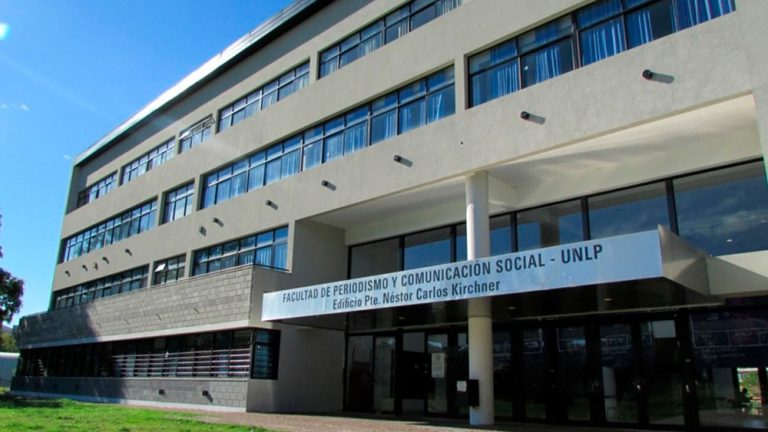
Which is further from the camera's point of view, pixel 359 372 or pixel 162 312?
pixel 162 312

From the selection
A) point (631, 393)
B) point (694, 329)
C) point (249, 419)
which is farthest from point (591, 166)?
point (249, 419)

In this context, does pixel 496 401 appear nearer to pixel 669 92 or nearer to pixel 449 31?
Answer: pixel 669 92

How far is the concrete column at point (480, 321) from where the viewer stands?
13898mm

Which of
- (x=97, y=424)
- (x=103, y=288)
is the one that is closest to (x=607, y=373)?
(x=97, y=424)

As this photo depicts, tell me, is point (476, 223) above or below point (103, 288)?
below

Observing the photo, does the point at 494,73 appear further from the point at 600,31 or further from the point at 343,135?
the point at 343,135

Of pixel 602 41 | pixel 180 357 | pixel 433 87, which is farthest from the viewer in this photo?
pixel 180 357

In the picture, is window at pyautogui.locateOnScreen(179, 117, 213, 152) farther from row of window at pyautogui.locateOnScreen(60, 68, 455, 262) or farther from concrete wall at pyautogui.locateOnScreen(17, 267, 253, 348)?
concrete wall at pyautogui.locateOnScreen(17, 267, 253, 348)

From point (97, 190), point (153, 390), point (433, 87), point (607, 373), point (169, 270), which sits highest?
point (97, 190)

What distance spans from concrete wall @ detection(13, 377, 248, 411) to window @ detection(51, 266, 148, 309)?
164 inches

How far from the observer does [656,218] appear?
13.8 m

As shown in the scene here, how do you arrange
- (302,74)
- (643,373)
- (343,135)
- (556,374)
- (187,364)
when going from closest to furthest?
1. (643,373)
2. (556,374)
3. (343,135)
4. (187,364)
5. (302,74)

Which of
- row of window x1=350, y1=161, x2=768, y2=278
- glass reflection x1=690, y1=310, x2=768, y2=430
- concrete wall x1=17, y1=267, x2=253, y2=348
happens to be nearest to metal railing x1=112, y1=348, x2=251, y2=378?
concrete wall x1=17, y1=267, x2=253, y2=348

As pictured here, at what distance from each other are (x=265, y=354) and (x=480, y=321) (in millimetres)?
6898
